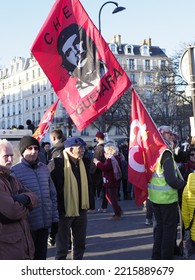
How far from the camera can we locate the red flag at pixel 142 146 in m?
5.56

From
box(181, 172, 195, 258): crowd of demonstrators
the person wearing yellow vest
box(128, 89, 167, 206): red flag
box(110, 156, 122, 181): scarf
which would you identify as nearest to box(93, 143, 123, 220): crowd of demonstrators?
box(110, 156, 122, 181): scarf

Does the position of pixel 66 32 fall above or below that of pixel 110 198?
above

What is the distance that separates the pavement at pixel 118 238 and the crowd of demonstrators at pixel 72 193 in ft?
3.95

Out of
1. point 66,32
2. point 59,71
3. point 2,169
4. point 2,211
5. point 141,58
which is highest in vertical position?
point 141,58

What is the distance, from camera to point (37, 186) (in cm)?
471

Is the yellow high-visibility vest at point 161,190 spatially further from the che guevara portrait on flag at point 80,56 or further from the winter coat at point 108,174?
the winter coat at point 108,174

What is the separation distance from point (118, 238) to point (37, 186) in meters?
3.72

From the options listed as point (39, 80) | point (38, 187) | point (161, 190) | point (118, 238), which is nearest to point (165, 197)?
point (161, 190)

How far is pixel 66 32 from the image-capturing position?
5727 millimetres

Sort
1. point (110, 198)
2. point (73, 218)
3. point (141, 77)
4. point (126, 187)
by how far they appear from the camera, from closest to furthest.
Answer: point (73, 218) → point (110, 198) → point (126, 187) → point (141, 77)

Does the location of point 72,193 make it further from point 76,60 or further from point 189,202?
point 76,60
